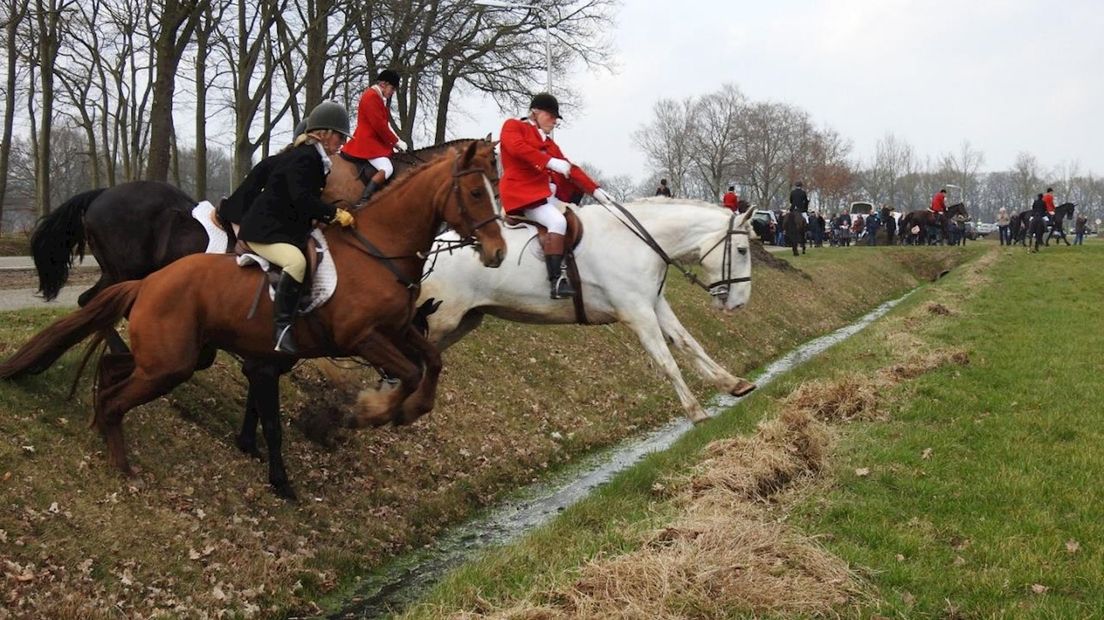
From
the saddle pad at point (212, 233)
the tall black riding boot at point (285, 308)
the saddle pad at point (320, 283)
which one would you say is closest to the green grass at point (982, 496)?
the saddle pad at point (320, 283)

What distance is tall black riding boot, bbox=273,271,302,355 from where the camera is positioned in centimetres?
689

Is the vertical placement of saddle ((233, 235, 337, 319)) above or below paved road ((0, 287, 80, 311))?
above

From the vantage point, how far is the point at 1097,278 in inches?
1035

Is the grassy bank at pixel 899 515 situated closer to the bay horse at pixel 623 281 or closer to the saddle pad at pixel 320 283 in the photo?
→ the bay horse at pixel 623 281

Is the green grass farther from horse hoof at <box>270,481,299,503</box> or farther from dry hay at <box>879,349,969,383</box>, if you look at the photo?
horse hoof at <box>270,481,299,503</box>

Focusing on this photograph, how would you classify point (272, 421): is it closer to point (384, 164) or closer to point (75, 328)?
point (75, 328)

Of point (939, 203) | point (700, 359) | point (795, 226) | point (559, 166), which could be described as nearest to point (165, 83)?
point (559, 166)

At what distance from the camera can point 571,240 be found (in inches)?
368

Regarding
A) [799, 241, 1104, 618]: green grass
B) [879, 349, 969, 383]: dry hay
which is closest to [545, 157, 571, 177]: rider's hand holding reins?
[799, 241, 1104, 618]: green grass

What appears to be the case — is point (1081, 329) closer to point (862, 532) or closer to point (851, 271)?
point (862, 532)

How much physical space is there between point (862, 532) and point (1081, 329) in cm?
1210

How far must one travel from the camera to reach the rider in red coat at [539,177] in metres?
9.11

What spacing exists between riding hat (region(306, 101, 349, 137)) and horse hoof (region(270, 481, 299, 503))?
3.08 meters

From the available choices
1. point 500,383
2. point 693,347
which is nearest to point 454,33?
point 500,383
